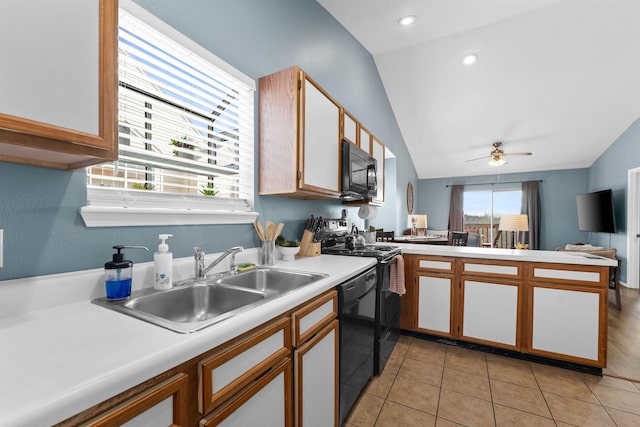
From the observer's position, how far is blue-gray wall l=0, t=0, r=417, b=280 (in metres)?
0.93

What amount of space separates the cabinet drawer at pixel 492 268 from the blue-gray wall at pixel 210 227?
1.34 meters

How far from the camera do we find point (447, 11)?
3119 mm

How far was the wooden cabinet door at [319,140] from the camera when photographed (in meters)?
1.85

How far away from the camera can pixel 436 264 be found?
2650 millimetres

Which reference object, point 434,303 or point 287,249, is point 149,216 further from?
point 434,303

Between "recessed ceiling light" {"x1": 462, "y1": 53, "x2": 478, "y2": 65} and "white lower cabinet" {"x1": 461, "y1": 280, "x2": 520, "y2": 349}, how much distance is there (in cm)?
310

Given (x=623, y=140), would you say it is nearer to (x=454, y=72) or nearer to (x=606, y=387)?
(x=454, y=72)

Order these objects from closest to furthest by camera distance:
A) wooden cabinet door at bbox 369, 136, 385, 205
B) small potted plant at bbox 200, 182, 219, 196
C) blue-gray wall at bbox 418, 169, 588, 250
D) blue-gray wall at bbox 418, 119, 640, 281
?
small potted plant at bbox 200, 182, 219, 196
wooden cabinet door at bbox 369, 136, 385, 205
blue-gray wall at bbox 418, 119, 640, 281
blue-gray wall at bbox 418, 169, 588, 250

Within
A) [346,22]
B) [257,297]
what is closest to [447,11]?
[346,22]

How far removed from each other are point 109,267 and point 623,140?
290 inches

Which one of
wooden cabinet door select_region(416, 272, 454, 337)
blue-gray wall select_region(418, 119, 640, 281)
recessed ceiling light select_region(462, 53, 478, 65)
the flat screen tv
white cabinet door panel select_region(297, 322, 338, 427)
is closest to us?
white cabinet door panel select_region(297, 322, 338, 427)

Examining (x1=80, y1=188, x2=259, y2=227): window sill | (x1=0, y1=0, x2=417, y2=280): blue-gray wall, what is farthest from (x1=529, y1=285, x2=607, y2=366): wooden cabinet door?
(x1=80, y1=188, x2=259, y2=227): window sill

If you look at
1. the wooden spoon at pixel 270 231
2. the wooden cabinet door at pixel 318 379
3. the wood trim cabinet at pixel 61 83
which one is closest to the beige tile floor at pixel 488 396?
the wooden cabinet door at pixel 318 379

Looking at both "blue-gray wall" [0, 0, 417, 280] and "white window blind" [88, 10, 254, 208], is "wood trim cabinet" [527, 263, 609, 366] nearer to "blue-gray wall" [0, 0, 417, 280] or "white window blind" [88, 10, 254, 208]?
"blue-gray wall" [0, 0, 417, 280]
